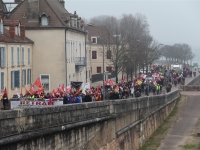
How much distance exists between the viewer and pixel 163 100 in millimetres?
52469

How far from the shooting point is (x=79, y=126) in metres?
24.7

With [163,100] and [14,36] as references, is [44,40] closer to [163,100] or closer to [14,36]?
[14,36]

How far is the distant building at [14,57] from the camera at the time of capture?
49.3 m

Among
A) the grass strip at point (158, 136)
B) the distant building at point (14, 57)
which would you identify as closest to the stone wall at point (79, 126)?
the grass strip at point (158, 136)

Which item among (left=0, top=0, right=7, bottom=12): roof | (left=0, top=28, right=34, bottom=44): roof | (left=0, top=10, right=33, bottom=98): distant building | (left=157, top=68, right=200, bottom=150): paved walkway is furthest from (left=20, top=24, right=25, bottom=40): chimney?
(left=157, top=68, right=200, bottom=150): paved walkway

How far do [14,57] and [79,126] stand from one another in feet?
92.8

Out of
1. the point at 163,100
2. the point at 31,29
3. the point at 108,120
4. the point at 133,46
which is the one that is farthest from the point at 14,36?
the point at 133,46

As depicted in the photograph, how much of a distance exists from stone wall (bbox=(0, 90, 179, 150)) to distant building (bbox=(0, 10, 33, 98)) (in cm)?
1242

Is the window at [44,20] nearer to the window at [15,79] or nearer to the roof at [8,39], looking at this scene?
the roof at [8,39]

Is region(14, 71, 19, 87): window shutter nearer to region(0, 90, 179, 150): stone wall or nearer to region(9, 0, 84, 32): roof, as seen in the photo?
region(9, 0, 84, 32): roof

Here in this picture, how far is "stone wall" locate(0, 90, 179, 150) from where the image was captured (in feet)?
61.9

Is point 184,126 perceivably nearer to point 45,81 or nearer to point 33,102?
point 45,81

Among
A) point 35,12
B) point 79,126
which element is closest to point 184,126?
point 35,12

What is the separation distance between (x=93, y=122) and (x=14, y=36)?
27531 mm
